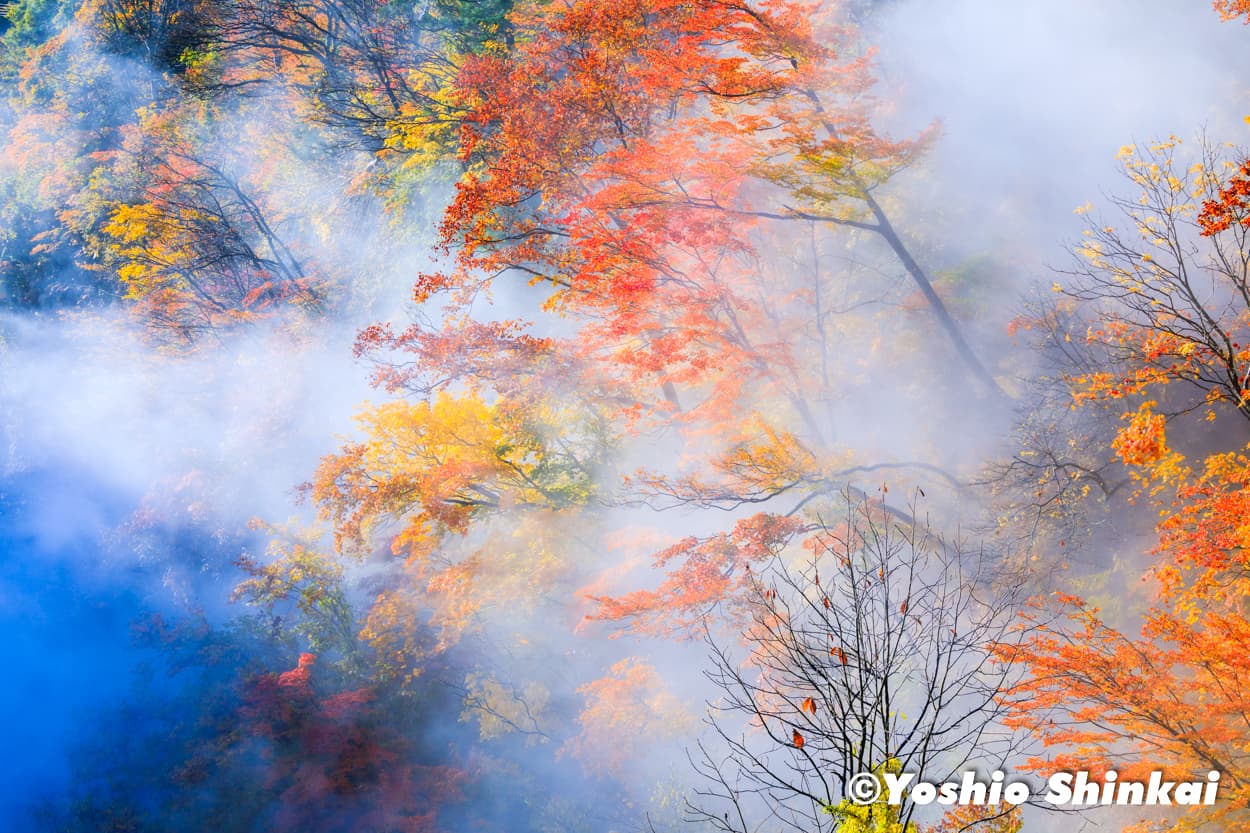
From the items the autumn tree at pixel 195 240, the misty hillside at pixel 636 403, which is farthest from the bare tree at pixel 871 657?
the autumn tree at pixel 195 240

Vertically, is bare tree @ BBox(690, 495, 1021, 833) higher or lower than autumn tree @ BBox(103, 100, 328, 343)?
lower

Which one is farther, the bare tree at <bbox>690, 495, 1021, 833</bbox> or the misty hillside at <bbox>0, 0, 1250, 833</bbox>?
the misty hillside at <bbox>0, 0, 1250, 833</bbox>

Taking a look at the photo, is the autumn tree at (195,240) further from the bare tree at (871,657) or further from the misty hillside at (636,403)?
the bare tree at (871,657)

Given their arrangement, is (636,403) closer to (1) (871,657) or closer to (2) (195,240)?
(1) (871,657)

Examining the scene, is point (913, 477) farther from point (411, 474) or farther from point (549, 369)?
point (411, 474)

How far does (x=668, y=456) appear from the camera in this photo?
16.0m

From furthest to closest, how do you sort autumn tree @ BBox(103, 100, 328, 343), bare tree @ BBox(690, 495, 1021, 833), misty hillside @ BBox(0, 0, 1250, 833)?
autumn tree @ BBox(103, 100, 328, 343), misty hillside @ BBox(0, 0, 1250, 833), bare tree @ BBox(690, 495, 1021, 833)

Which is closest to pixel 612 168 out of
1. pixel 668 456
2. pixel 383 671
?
pixel 668 456

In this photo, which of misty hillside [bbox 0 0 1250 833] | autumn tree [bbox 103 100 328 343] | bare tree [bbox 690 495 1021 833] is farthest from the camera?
autumn tree [bbox 103 100 328 343]

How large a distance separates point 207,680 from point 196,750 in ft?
8.91

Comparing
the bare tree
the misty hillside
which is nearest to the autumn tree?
the misty hillside

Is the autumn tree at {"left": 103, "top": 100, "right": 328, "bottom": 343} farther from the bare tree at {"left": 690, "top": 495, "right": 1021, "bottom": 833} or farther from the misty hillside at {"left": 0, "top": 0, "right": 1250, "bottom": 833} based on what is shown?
the bare tree at {"left": 690, "top": 495, "right": 1021, "bottom": 833}

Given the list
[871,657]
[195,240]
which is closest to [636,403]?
[871,657]

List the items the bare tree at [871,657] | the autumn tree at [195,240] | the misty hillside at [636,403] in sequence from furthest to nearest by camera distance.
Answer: the autumn tree at [195,240]
the misty hillside at [636,403]
the bare tree at [871,657]
